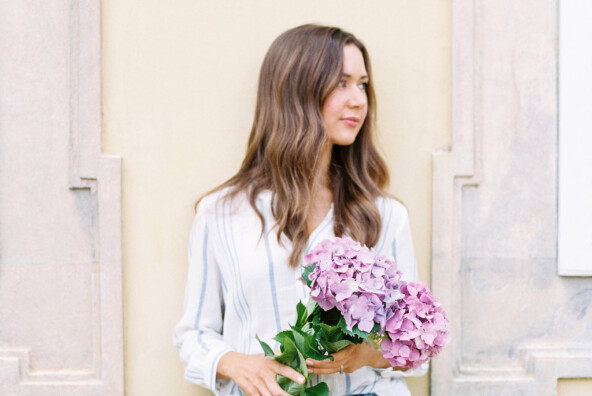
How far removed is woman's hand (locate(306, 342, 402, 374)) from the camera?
6.16ft

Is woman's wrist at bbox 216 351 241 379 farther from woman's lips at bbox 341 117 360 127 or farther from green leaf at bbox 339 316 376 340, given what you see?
woman's lips at bbox 341 117 360 127

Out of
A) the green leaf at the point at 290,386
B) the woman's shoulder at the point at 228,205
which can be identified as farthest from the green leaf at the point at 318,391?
the woman's shoulder at the point at 228,205

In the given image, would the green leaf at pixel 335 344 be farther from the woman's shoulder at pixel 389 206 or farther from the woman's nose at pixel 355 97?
the woman's nose at pixel 355 97

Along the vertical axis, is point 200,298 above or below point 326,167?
below

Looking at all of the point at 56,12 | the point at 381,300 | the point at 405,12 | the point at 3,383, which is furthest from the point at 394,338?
the point at 56,12

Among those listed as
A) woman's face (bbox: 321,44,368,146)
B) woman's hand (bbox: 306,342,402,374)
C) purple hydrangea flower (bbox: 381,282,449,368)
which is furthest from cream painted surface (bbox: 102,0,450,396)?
purple hydrangea flower (bbox: 381,282,449,368)

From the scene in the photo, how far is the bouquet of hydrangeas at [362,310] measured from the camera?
1629mm

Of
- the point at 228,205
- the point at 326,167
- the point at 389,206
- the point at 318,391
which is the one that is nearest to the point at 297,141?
the point at 326,167

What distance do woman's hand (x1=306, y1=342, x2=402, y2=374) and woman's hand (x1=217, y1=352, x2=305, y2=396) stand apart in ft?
0.22

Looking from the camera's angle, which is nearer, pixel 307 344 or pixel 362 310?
pixel 362 310

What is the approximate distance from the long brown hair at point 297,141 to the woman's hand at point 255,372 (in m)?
0.38

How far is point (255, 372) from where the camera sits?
200cm

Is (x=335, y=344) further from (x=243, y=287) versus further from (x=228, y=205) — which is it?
(x=228, y=205)

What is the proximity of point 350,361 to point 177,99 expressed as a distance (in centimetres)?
140
